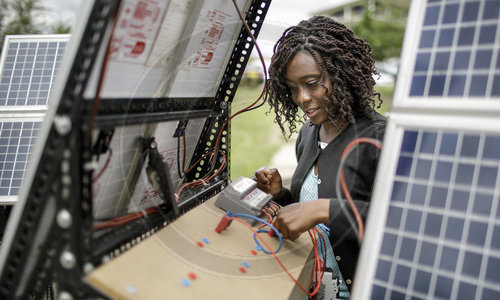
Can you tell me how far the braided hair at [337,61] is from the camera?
1.68 meters

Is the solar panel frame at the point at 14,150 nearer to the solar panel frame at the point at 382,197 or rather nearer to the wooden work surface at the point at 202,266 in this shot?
the wooden work surface at the point at 202,266

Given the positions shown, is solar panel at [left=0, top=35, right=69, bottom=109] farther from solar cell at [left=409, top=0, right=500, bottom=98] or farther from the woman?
solar cell at [left=409, top=0, right=500, bottom=98]

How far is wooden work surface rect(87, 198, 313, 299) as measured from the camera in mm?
983

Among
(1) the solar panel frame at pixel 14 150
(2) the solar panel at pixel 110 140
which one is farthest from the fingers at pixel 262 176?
(1) the solar panel frame at pixel 14 150

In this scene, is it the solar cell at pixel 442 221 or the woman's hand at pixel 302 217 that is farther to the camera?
the woman's hand at pixel 302 217

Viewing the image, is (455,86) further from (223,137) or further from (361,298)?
(223,137)

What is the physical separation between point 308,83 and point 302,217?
670 mm

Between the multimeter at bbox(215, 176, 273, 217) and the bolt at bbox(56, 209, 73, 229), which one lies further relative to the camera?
the multimeter at bbox(215, 176, 273, 217)

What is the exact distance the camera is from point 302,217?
4.43ft

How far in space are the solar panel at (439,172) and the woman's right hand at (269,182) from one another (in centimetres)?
97

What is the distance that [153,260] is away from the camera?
3.60 ft

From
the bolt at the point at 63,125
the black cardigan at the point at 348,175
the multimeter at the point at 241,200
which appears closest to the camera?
the bolt at the point at 63,125

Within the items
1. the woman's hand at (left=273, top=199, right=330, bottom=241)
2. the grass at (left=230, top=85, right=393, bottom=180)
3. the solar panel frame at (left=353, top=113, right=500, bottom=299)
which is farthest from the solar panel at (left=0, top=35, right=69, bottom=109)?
the grass at (left=230, top=85, right=393, bottom=180)

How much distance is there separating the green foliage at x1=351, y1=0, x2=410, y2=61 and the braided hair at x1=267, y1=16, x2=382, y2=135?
1010cm
